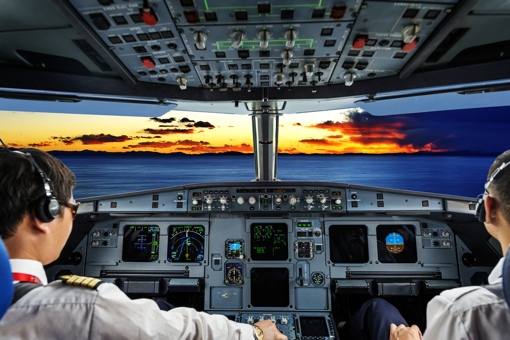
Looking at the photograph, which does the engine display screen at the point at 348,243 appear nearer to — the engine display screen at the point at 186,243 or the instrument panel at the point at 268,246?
the instrument panel at the point at 268,246

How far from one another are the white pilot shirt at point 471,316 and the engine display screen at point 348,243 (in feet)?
8.12

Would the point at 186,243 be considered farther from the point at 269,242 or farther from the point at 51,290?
the point at 51,290

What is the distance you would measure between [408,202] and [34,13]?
2.99 m

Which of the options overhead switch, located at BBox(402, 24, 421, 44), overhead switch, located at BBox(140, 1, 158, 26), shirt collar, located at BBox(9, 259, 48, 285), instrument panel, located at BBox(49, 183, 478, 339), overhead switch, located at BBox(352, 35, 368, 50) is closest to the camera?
shirt collar, located at BBox(9, 259, 48, 285)

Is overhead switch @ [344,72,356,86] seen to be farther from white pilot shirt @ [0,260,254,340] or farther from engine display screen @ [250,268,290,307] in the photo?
engine display screen @ [250,268,290,307]

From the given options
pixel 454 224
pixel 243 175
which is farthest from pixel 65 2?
pixel 243 175

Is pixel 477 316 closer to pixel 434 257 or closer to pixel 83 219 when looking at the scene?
pixel 434 257

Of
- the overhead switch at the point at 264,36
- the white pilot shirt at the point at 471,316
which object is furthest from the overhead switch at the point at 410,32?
the white pilot shirt at the point at 471,316

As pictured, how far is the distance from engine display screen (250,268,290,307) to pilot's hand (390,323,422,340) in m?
1.32

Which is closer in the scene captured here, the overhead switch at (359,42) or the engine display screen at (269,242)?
the overhead switch at (359,42)

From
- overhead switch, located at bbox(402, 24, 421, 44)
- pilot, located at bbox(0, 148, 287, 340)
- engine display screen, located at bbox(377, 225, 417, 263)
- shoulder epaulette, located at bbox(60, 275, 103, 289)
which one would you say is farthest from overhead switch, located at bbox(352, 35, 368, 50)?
engine display screen, located at bbox(377, 225, 417, 263)

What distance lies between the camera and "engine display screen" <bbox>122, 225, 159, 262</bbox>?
3381mm

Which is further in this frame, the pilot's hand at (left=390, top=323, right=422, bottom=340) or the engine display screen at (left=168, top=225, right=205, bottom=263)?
the engine display screen at (left=168, top=225, right=205, bottom=263)

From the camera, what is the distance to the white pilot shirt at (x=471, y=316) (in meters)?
0.79
